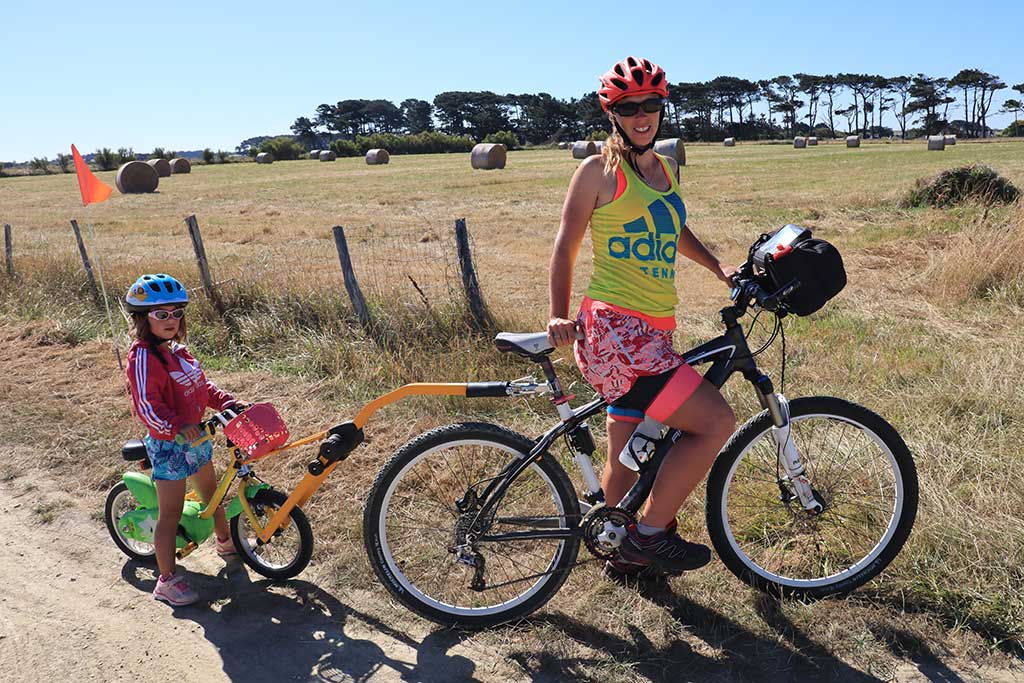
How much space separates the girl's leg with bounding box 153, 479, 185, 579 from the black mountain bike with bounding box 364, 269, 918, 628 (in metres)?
0.93

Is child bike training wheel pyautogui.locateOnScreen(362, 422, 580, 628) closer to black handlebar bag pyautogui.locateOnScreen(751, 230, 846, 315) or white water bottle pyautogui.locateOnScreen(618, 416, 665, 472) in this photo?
white water bottle pyautogui.locateOnScreen(618, 416, 665, 472)

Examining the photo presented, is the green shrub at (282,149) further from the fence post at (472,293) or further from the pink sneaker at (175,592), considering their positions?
the pink sneaker at (175,592)

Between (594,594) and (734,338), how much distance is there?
1.20 metres

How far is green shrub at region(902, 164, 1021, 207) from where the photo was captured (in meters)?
13.8

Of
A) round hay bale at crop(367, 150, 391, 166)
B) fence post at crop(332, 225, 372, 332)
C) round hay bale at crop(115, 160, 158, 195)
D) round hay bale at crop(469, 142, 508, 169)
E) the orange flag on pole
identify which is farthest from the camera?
round hay bale at crop(367, 150, 391, 166)

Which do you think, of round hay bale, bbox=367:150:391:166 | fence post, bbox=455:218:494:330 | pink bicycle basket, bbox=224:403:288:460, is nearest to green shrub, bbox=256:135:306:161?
round hay bale, bbox=367:150:391:166

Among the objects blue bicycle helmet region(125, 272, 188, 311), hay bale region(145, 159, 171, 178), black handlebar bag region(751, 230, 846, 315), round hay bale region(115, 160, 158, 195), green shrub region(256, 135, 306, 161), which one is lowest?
black handlebar bag region(751, 230, 846, 315)

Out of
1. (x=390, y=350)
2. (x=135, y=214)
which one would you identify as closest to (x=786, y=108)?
(x=135, y=214)

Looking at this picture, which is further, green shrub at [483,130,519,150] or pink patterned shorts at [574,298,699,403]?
green shrub at [483,130,519,150]

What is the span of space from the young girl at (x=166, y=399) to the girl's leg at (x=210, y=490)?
0.04 m

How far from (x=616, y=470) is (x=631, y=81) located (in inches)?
57.6

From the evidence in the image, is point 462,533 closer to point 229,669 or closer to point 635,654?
point 635,654

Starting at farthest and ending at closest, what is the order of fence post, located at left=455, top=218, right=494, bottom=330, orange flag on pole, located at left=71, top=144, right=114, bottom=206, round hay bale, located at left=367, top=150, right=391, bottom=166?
round hay bale, located at left=367, top=150, right=391, bottom=166
fence post, located at left=455, top=218, right=494, bottom=330
orange flag on pole, located at left=71, top=144, right=114, bottom=206

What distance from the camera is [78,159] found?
4527 mm
